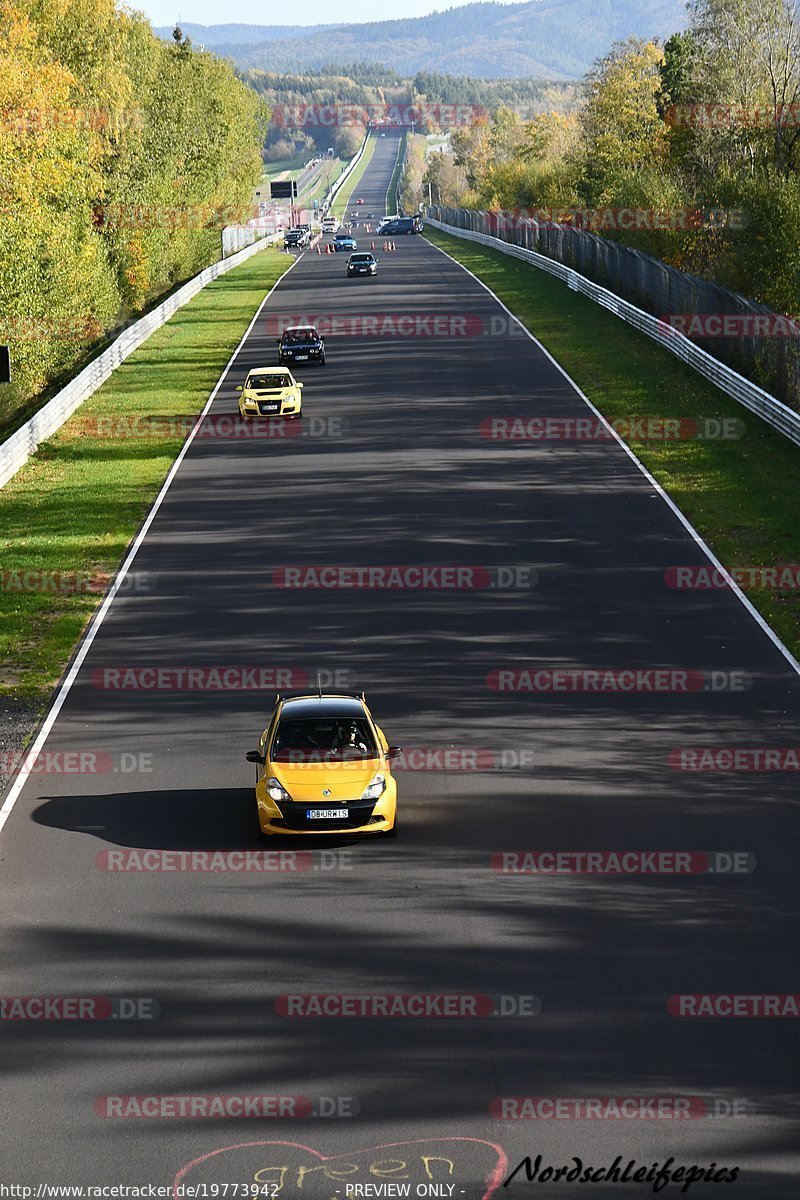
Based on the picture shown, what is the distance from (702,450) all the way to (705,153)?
44.3m

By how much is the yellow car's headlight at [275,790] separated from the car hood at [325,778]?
0.12ft

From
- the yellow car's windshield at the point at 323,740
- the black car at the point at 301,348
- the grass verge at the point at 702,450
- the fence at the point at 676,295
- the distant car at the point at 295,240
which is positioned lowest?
the yellow car's windshield at the point at 323,740

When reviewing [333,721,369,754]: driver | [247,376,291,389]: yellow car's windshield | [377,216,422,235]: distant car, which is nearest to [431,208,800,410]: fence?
[247,376,291,389]: yellow car's windshield

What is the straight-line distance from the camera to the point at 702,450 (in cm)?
3669

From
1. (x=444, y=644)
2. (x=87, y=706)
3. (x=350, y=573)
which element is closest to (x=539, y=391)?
(x=350, y=573)

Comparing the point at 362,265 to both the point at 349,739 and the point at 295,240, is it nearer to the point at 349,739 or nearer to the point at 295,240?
the point at 295,240

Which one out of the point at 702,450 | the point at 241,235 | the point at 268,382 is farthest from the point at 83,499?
the point at 241,235

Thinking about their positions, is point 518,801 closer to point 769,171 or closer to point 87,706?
point 87,706

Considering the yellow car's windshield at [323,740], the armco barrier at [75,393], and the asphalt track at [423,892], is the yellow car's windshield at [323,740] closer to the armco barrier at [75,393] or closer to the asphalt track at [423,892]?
the asphalt track at [423,892]

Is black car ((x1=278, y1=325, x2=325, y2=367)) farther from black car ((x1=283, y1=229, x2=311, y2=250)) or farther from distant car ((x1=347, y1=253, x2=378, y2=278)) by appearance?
black car ((x1=283, y1=229, x2=311, y2=250))

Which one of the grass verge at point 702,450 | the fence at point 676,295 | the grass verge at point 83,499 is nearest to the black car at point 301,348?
the grass verge at point 83,499

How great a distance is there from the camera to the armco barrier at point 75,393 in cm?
3803

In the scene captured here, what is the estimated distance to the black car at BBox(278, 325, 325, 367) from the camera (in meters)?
51.8

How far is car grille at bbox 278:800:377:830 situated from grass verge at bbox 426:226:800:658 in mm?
9065
